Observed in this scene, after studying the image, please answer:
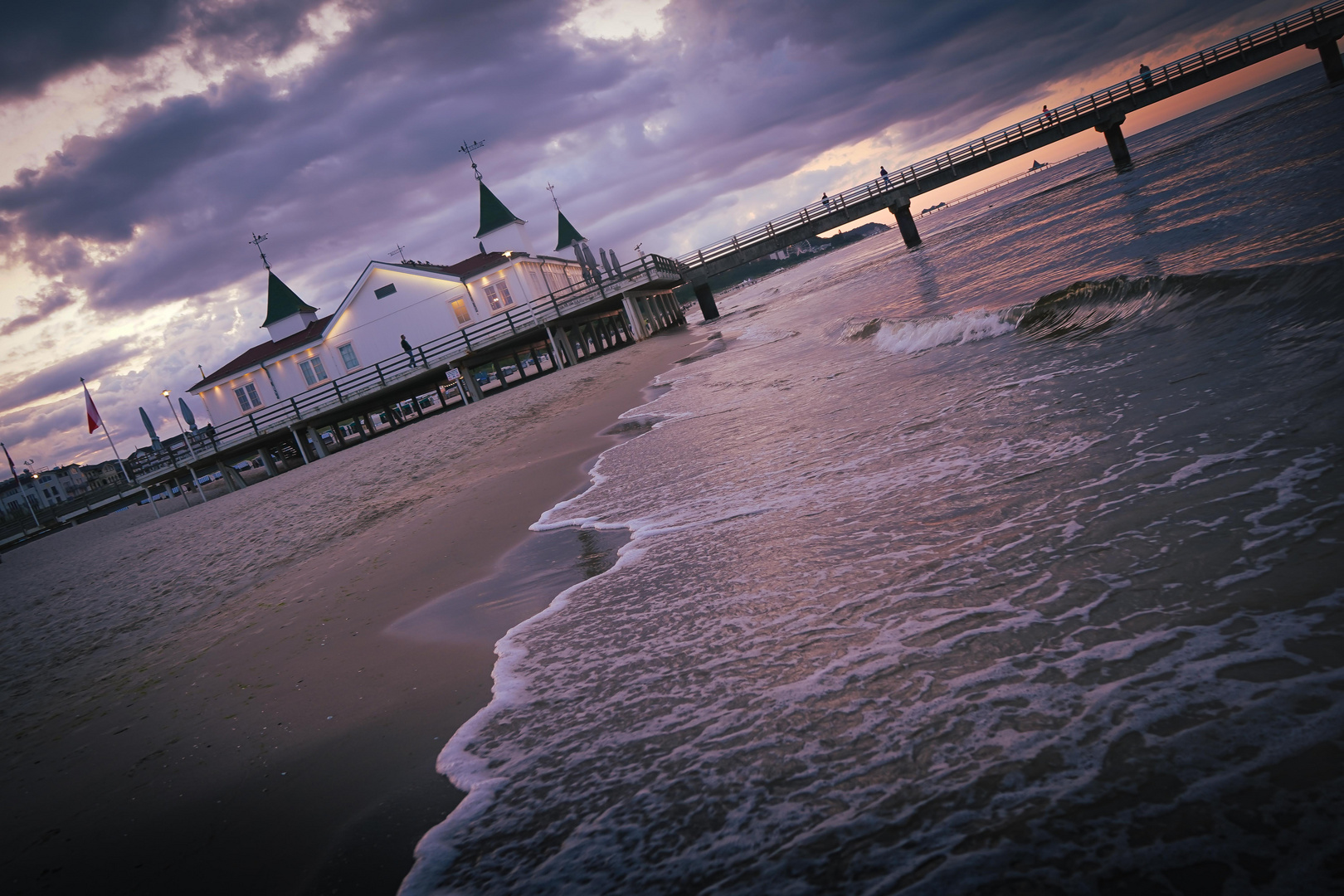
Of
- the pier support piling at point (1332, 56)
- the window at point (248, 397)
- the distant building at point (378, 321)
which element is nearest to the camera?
the distant building at point (378, 321)

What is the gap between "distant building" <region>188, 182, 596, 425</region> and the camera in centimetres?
3966

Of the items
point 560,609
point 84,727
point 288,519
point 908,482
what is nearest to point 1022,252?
point 908,482

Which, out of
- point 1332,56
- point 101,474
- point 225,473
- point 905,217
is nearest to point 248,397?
point 225,473

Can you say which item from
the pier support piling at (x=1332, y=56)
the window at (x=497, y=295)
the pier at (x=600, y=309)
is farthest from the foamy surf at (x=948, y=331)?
the pier support piling at (x=1332, y=56)

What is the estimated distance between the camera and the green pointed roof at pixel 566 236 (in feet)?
198

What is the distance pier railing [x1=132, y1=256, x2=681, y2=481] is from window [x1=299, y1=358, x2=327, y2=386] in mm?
4089

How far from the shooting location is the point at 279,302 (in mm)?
46469

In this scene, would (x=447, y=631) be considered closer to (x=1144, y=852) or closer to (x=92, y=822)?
(x=92, y=822)

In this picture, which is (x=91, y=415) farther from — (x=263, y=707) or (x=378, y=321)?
(x=263, y=707)

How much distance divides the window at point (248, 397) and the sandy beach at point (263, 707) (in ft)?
120

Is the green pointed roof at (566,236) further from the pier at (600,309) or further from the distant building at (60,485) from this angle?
the distant building at (60,485)

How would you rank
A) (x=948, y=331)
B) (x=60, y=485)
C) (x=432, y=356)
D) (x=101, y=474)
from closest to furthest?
(x=948, y=331) < (x=432, y=356) < (x=60, y=485) < (x=101, y=474)

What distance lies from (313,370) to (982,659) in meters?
46.0

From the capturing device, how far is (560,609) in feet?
13.4
